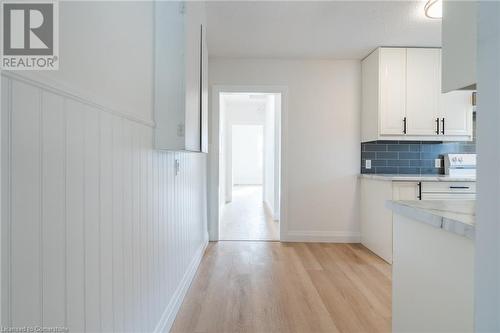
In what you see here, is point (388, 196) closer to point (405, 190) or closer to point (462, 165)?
point (405, 190)

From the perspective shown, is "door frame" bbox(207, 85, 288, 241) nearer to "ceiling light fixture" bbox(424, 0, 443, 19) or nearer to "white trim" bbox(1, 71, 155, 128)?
"ceiling light fixture" bbox(424, 0, 443, 19)

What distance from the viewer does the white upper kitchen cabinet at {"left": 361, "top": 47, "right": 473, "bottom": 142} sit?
3225 millimetres

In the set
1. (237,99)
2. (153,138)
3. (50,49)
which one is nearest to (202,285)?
(153,138)

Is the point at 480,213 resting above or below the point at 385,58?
below

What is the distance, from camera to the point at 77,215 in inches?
33.9

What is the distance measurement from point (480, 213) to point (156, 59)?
153 cm

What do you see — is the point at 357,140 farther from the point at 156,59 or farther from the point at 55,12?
the point at 55,12

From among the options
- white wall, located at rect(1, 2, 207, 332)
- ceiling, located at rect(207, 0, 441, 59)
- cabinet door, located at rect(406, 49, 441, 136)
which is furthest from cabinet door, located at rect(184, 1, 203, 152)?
cabinet door, located at rect(406, 49, 441, 136)

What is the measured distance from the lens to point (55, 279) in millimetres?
763

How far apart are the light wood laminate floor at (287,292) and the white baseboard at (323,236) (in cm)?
30

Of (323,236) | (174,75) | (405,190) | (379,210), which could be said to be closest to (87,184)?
(174,75)

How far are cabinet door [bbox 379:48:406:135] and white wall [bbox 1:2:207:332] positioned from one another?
262 centimetres

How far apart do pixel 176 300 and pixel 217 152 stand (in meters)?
2.06

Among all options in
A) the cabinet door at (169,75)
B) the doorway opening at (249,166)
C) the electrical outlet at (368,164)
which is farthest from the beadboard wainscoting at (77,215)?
the electrical outlet at (368,164)
